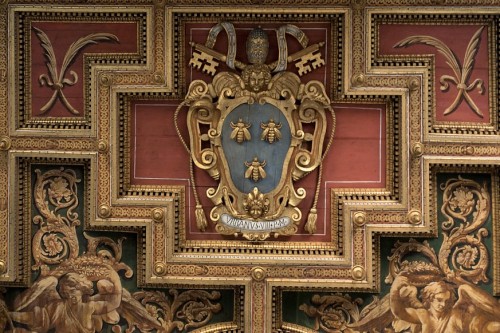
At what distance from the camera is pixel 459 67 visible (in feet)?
20.4

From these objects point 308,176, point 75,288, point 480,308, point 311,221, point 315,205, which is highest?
point 308,176

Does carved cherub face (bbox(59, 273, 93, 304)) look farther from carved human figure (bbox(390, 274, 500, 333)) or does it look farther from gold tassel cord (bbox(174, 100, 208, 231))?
carved human figure (bbox(390, 274, 500, 333))

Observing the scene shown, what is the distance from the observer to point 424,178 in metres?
6.16

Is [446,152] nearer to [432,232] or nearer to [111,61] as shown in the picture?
[432,232]

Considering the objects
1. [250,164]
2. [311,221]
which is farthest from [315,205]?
[250,164]

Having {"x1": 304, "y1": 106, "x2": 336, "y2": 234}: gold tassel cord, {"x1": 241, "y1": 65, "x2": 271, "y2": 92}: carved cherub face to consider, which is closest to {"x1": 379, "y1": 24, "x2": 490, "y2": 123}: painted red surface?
{"x1": 304, "y1": 106, "x2": 336, "y2": 234}: gold tassel cord

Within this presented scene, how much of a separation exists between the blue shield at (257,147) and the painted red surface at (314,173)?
0.23 meters

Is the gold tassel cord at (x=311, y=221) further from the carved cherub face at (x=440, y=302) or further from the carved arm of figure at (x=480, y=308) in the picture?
the carved arm of figure at (x=480, y=308)

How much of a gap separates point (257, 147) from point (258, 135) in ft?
0.30

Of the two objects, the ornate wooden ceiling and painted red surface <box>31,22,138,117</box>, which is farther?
painted red surface <box>31,22,138,117</box>

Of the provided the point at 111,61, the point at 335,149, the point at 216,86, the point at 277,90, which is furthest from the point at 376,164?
the point at 111,61

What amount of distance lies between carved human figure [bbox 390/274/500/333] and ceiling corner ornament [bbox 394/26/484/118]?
1319mm

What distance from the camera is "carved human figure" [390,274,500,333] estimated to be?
6180 mm

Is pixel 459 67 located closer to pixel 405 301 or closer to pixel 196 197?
pixel 405 301
